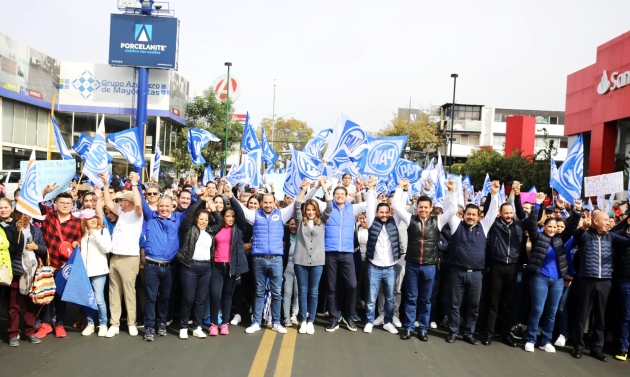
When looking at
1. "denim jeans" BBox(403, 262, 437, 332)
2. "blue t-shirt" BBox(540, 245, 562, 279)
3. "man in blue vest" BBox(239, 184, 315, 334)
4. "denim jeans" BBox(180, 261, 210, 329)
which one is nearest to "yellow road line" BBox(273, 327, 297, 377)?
"man in blue vest" BBox(239, 184, 315, 334)

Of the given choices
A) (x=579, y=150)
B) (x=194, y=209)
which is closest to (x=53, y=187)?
(x=194, y=209)

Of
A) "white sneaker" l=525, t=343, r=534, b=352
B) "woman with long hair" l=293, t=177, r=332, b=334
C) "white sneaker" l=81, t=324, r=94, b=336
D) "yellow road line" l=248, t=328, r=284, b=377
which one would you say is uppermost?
"woman with long hair" l=293, t=177, r=332, b=334

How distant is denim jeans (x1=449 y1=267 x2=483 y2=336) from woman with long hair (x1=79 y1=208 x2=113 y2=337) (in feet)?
14.1

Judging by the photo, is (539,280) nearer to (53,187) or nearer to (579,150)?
(579,150)

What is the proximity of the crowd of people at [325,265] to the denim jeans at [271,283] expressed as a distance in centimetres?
1

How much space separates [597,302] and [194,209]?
5043 millimetres

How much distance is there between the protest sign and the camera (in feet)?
22.3

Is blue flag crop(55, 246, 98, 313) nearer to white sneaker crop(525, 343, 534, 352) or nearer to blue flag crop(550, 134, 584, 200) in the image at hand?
white sneaker crop(525, 343, 534, 352)

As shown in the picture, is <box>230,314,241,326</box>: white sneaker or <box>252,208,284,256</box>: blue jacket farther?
<box>230,314,241,326</box>: white sneaker

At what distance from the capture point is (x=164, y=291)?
6.62 m

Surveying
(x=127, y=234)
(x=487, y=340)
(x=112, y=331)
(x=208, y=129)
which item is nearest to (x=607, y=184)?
(x=487, y=340)

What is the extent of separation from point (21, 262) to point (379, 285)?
4.37 m

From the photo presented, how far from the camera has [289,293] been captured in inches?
287

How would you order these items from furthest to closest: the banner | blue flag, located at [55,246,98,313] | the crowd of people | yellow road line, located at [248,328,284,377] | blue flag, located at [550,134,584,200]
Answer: blue flag, located at [550,134,584,200], the banner, the crowd of people, blue flag, located at [55,246,98,313], yellow road line, located at [248,328,284,377]
